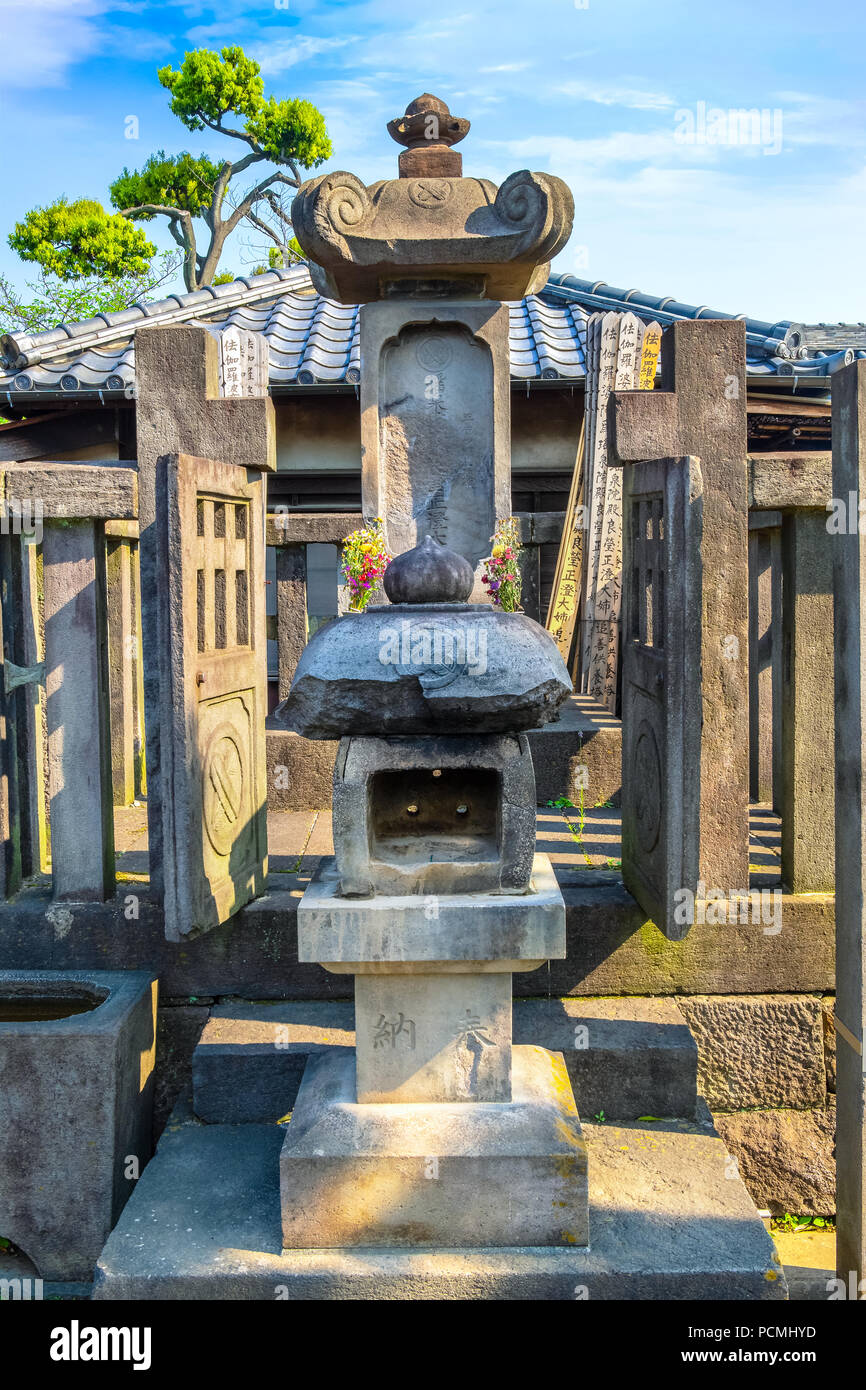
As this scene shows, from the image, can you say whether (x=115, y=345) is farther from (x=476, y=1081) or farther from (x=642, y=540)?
(x=476, y=1081)

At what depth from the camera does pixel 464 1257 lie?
319 centimetres

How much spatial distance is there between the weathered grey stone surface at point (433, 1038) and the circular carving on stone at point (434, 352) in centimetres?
404

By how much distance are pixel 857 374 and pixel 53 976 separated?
11.7ft

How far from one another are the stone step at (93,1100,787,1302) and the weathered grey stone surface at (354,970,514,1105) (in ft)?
1.45

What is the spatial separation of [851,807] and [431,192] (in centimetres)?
402

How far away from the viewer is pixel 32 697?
4715 mm

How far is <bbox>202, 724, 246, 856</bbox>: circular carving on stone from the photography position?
422cm

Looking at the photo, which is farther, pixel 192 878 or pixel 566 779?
pixel 566 779

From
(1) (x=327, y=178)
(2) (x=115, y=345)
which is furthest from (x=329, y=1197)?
(2) (x=115, y=345)

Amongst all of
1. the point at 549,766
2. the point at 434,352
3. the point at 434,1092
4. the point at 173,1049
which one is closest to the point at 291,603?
the point at 434,352

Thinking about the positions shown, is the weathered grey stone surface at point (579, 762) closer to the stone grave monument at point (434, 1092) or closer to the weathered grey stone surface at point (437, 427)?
the weathered grey stone surface at point (437, 427)

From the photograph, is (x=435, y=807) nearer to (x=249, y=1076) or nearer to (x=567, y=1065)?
(x=567, y=1065)

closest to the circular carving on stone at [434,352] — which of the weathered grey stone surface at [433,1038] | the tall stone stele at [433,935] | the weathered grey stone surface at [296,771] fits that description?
the weathered grey stone surface at [296,771]

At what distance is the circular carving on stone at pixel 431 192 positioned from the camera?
575cm
